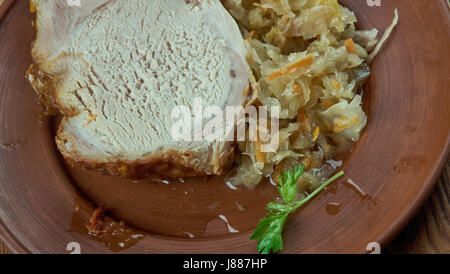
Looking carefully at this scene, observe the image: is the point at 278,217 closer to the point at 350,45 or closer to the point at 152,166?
the point at 152,166

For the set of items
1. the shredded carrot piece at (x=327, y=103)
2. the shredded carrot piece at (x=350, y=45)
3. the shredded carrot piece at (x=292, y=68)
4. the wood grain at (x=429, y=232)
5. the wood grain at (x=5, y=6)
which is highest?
the wood grain at (x=5, y=6)

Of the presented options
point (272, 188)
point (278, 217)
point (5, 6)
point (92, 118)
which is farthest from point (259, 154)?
point (5, 6)

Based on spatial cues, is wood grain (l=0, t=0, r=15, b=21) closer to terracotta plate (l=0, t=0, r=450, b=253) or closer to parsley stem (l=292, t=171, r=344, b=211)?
terracotta plate (l=0, t=0, r=450, b=253)

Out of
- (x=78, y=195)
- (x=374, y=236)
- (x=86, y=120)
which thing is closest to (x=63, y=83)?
(x=86, y=120)

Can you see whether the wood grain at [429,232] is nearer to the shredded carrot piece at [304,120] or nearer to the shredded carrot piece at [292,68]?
the shredded carrot piece at [304,120]

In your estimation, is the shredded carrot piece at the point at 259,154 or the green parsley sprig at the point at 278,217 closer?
the green parsley sprig at the point at 278,217

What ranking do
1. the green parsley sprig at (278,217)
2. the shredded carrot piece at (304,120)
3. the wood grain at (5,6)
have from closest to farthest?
the green parsley sprig at (278,217) → the shredded carrot piece at (304,120) → the wood grain at (5,6)

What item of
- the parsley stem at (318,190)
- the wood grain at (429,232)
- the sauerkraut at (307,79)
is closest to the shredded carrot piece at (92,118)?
the sauerkraut at (307,79)

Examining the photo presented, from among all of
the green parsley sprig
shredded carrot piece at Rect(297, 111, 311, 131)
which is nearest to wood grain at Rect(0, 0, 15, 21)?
A: shredded carrot piece at Rect(297, 111, 311, 131)
